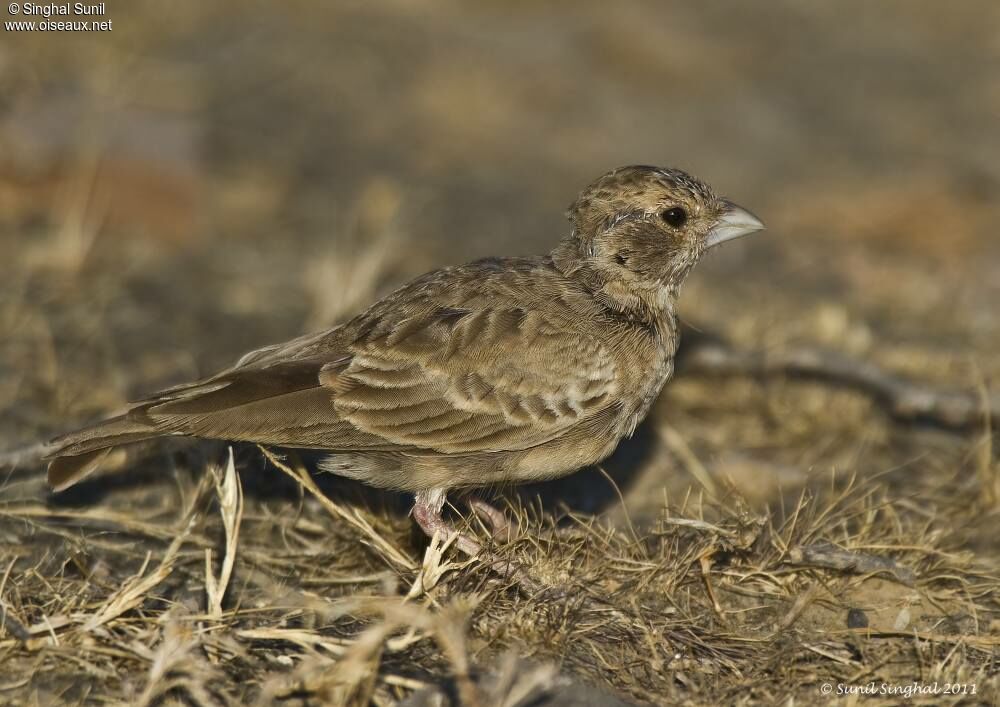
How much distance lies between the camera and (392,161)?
31.2ft

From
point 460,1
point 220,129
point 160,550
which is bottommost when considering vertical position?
point 160,550

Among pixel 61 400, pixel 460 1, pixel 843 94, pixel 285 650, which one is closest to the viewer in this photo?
pixel 285 650

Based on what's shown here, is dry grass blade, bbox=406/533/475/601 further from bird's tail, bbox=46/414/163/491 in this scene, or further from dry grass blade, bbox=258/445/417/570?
bird's tail, bbox=46/414/163/491

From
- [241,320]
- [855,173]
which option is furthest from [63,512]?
[855,173]

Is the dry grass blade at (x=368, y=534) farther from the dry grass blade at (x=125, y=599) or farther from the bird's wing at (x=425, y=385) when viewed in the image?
the dry grass blade at (x=125, y=599)

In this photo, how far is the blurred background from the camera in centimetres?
620

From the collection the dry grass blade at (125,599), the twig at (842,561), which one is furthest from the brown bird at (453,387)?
the twig at (842,561)

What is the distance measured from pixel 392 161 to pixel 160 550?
546 centimetres

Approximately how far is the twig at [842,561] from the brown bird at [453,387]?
0.84m

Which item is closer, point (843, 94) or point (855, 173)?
point (855, 173)

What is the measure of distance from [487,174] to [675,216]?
4773 millimetres

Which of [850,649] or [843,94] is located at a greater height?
[843,94]

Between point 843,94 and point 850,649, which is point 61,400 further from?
point 843,94

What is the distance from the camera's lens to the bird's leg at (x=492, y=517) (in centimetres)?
428
